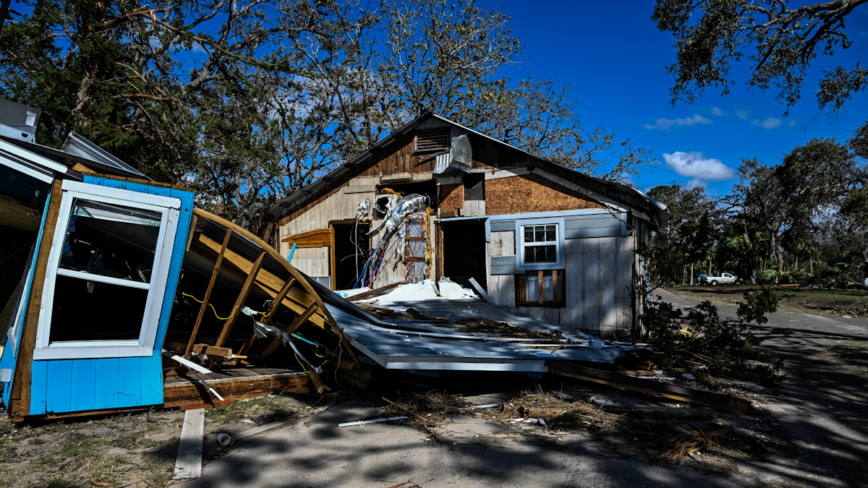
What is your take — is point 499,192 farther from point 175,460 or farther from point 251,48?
point 251,48

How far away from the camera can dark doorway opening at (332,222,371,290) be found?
12.2m

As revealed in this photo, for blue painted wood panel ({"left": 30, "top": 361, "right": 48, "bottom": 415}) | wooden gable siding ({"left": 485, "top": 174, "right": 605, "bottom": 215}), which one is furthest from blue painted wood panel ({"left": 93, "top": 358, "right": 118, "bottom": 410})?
wooden gable siding ({"left": 485, "top": 174, "right": 605, "bottom": 215})

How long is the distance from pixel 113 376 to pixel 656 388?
18.8 ft

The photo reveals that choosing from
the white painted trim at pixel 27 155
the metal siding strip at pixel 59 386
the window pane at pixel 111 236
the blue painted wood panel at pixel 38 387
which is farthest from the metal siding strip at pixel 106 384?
the white painted trim at pixel 27 155

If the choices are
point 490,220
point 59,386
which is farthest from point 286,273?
point 490,220

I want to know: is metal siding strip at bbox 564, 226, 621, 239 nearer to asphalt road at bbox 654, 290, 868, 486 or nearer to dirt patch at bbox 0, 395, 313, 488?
asphalt road at bbox 654, 290, 868, 486

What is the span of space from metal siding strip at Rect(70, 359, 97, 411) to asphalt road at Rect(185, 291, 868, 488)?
1.29 m

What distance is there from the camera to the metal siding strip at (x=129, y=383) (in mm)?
4348

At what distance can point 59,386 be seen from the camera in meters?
4.12

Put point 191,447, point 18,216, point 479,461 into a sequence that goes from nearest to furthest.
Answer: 1. point 479,461
2. point 191,447
3. point 18,216

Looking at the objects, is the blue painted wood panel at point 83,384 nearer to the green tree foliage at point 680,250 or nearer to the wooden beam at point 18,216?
the wooden beam at point 18,216

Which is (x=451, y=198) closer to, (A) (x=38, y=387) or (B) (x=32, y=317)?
(B) (x=32, y=317)

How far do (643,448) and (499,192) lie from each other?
7.35 meters

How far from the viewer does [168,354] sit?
193 inches
